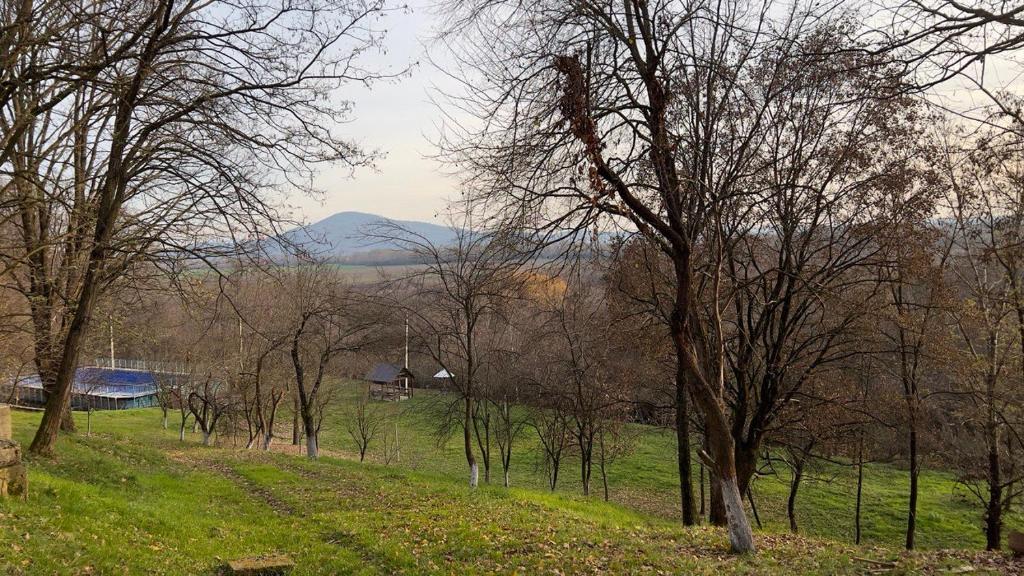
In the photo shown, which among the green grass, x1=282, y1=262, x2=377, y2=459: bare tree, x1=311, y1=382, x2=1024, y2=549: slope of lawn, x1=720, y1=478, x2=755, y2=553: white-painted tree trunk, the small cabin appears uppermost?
x1=282, y1=262, x2=377, y2=459: bare tree

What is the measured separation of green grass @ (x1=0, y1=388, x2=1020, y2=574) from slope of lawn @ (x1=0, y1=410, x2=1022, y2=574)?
0.03m

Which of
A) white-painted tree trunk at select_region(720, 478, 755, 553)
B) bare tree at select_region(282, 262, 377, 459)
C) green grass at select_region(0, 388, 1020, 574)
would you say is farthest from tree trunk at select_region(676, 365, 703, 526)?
bare tree at select_region(282, 262, 377, 459)

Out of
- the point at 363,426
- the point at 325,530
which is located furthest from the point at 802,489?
the point at 325,530

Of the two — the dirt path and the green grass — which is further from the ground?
the green grass

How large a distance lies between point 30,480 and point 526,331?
60.8 feet

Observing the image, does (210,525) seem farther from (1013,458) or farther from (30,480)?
(1013,458)

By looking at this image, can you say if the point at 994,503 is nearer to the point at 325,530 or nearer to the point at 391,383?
the point at 325,530

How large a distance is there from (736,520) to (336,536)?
646 cm

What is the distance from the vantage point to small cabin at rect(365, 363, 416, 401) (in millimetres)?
56625

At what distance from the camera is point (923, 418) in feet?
59.7

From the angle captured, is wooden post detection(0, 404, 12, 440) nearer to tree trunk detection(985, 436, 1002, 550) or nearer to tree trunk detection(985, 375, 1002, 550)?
tree trunk detection(985, 375, 1002, 550)

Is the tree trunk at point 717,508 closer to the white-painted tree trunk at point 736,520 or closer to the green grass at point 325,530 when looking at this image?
the green grass at point 325,530

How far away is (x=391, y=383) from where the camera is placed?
60.6 meters

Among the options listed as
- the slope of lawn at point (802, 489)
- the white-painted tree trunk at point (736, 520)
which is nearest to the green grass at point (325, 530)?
the white-painted tree trunk at point (736, 520)
